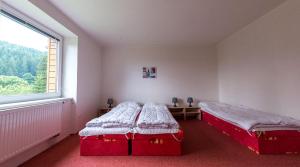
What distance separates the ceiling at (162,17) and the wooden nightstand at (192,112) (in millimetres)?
1883

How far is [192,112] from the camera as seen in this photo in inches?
175

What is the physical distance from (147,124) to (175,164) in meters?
0.60

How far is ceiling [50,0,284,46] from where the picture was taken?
7.72 ft

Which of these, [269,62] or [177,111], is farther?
[177,111]

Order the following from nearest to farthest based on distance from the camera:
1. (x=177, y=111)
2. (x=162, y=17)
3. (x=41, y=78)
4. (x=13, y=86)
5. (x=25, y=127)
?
(x=25, y=127)
(x=13, y=86)
(x=41, y=78)
(x=162, y=17)
(x=177, y=111)

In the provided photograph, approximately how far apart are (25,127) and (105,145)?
997 mm

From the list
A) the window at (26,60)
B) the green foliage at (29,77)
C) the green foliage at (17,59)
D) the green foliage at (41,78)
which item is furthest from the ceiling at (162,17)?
the green foliage at (29,77)

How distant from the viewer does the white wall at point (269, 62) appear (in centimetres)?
231

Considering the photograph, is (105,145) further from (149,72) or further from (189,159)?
(149,72)

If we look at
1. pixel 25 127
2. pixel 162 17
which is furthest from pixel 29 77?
pixel 162 17

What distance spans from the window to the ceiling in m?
0.57

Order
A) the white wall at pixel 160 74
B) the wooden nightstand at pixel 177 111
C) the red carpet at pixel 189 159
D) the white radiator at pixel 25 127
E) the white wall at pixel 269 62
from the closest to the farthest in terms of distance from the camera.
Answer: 1. the white radiator at pixel 25 127
2. the red carpet at pixel 189 159
3. the white wall at pixel 269 62
4. the wooden nightstand at pixel 177 111
5. the white wall at pixel 160 74

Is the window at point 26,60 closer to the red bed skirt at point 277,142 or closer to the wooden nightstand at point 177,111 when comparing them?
the wooden nightstand at point 177,111

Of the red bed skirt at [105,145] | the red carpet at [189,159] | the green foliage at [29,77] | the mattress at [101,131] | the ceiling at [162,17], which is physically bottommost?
the red carpet at [189,159]
